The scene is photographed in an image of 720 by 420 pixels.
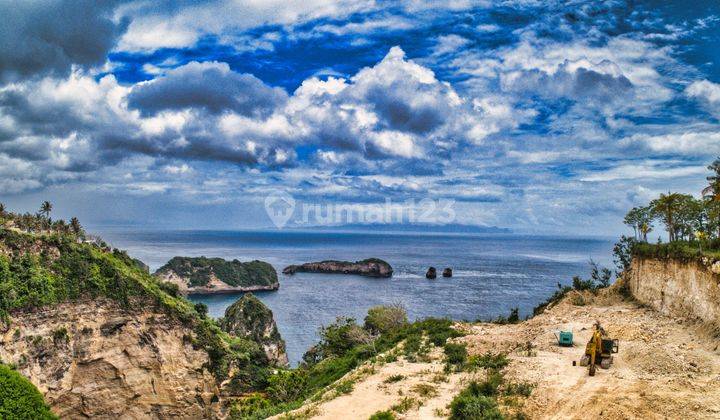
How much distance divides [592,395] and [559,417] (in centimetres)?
206

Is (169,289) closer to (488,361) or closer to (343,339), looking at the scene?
(343,339)

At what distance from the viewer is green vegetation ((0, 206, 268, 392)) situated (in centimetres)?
4106

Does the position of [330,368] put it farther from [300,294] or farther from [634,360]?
[300,294]

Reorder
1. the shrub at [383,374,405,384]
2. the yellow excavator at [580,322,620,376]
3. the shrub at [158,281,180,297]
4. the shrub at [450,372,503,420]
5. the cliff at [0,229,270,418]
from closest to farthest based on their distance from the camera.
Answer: the shrub at [450,372,503,420], the yellow excavator at [580,322,620,376], the shrub at [383,374,405,384], the cliff at [0,229,270,418], the shrub at [158,281,180,297]

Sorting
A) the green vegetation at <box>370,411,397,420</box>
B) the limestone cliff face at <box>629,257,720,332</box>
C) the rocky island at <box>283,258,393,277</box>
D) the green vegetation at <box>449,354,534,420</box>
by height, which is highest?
the limestone cliff face at <box>629,257,720,332</box>

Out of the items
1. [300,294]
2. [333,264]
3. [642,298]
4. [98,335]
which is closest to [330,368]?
[98,335]

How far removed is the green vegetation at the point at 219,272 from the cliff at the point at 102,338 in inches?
3067

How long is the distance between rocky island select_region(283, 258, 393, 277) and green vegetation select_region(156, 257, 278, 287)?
28.3 m

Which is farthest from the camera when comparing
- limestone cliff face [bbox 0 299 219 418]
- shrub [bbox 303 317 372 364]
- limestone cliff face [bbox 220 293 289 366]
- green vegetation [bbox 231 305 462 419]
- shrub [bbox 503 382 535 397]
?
limestone cliff face [bbox 220 293 289 366]

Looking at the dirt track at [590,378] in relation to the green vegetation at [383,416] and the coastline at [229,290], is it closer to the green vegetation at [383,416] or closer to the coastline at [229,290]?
the green vegetation at [383,416]

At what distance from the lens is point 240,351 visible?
55.5m

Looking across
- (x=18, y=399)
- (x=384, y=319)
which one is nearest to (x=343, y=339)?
(x=384, y=319)

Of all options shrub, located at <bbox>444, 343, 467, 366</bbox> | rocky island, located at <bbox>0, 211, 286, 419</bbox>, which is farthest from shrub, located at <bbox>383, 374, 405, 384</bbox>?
rocky island, located at <bbox>0, 211, 286, 419</bbox>

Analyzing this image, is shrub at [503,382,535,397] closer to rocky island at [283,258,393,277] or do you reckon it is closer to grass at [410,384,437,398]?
grass at [410,384,437,398]
